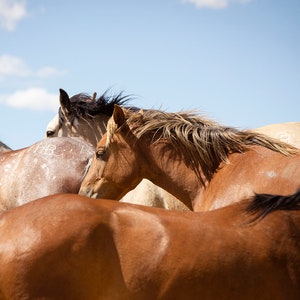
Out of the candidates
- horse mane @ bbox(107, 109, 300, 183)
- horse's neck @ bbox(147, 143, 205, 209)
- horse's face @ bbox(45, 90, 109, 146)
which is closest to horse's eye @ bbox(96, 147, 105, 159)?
horse mane @ bbox(107, 109, 300, 183)

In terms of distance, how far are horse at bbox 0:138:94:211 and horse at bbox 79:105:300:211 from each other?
548 millimetres

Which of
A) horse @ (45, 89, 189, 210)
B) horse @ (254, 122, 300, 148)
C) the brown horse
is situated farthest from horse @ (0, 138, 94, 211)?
the brown horse

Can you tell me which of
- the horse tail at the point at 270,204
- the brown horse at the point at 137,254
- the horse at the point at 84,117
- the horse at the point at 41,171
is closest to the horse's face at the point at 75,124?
the horse at the point at 84,117

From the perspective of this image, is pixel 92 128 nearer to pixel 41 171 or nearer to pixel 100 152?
pixel 41 171

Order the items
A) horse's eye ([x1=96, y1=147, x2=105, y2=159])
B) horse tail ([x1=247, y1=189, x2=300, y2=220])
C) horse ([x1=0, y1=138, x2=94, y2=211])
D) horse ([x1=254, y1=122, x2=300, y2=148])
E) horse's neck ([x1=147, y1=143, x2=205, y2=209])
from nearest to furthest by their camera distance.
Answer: horse tail ([x1=247, y1=189, x2=300, y2=220]), horse's neck ([x1=147, y1=143, x2=205, y2=209]), horse's eye ([x1=96, y1=147, x2=105, y2=159]), horse ([x1=0, y1=138, x2=94, y2=211]), horse ([x1=254, y1=122, x2=300, y2=148])

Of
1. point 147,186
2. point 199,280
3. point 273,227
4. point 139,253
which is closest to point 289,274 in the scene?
point 273,227

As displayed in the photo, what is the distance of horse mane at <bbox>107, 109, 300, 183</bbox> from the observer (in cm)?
479

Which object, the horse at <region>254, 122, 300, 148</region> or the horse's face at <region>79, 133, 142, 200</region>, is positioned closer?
the horse's face at <region>79, 133, 142, 200</region>

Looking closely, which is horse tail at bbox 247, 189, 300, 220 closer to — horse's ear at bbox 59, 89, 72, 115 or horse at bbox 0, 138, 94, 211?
horse at bbox 0, 138, 94, 211

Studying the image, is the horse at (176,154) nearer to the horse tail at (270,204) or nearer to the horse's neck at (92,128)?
the horse tail at (270,204)

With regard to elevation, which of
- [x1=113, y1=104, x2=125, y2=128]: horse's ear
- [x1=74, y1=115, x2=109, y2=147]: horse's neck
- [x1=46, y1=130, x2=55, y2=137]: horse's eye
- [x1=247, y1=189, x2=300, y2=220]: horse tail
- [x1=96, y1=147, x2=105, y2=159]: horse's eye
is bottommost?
[x1=46, y1=130, x2=55, y2=137]: horse's eye

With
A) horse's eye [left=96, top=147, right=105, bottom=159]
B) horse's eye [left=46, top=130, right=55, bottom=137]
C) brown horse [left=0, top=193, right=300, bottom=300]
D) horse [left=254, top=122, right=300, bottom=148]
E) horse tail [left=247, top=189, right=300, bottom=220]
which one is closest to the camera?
brown horse [left=0, top=193, right=300, bottom=300]

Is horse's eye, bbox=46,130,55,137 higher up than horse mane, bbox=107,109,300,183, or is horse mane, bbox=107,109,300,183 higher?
horse mane, bbox=107,109,300,183

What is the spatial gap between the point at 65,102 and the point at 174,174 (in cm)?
302
